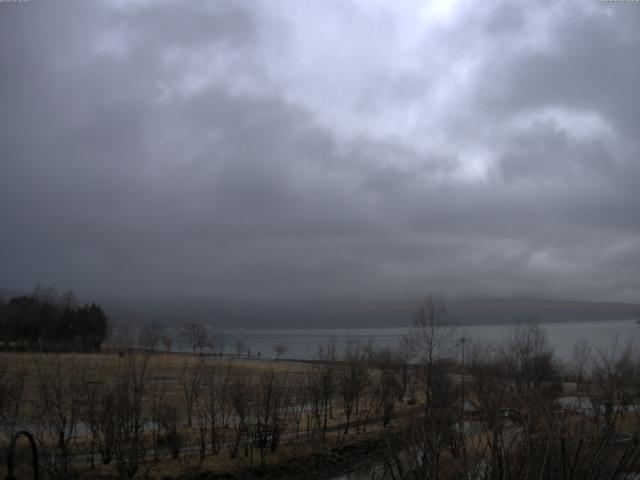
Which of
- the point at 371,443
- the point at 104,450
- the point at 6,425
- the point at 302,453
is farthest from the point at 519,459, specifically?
the point at 371,443

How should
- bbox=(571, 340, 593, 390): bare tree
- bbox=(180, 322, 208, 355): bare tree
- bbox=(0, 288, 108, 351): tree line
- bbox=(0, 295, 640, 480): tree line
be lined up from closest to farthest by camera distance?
bbox=(0, 295, 640, 480): tree line < bbox=(571, 340, 593, 390): bare tree < bbox=(0, 288, 108, 351): tree line < bbox=(180, 322, 208, 355): bare tree

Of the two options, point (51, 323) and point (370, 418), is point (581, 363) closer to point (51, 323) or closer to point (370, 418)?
point (370, 418)

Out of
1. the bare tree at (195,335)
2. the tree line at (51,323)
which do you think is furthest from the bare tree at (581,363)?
the bare tree at (195,335)

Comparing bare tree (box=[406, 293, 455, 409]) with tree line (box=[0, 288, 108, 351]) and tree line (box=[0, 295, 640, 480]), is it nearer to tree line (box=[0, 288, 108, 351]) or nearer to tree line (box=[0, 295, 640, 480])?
tree line (box=[0, 295, 640, 480])

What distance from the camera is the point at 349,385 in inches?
1871

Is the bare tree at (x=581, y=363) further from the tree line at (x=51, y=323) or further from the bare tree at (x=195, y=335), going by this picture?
the bare tree at (x=195, y=335)

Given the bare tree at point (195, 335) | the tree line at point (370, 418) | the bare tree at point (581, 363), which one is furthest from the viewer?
the bare tree at point (195, 335)

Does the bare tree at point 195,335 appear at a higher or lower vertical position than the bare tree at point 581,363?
lower

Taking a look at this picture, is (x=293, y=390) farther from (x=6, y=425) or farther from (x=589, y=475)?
(x=589, y=475)

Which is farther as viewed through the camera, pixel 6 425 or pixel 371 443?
pixel 371 443

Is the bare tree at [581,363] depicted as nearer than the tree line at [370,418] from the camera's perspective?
No

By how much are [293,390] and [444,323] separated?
75.0ft

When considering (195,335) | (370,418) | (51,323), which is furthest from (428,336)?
(195,335)

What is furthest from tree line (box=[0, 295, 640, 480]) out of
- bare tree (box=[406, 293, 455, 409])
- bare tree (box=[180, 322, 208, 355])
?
bare tree (box=[180, 322, 208, 355])
